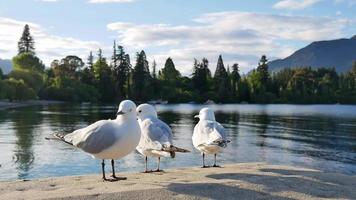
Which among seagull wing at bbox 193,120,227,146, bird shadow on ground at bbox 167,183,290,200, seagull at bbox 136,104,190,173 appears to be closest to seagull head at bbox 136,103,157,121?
seagull at bbox 136,104,190,173

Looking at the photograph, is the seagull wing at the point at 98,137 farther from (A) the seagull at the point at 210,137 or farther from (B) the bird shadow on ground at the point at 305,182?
(A) the seagull at the point at 210,137

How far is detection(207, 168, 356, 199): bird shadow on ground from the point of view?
29.1 feet

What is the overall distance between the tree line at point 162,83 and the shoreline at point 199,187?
128192mm

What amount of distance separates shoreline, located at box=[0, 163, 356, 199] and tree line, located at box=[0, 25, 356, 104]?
421ft

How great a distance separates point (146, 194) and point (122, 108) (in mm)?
2428

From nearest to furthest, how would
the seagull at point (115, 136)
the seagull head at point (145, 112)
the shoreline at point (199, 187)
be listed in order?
the shoreline at point (199, 187) < the seagull at point (115, 136) < the seagull head at point (145, 112)

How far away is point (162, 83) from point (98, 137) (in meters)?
153

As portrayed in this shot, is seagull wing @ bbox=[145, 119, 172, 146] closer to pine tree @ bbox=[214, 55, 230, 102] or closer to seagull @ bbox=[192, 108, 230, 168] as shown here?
seagull @ bbox=[192, 108, 230, 168]

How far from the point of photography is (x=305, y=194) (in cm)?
864

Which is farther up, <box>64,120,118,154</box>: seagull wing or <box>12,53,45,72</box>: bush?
<box>12,53,45,72</box>: bush

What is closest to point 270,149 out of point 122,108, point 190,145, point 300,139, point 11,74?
point 190,145

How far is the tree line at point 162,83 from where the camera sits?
467 ft

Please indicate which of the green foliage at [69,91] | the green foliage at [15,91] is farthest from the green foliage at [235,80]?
the green foliage at [15,91]

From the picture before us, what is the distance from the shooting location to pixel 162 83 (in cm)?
16312
